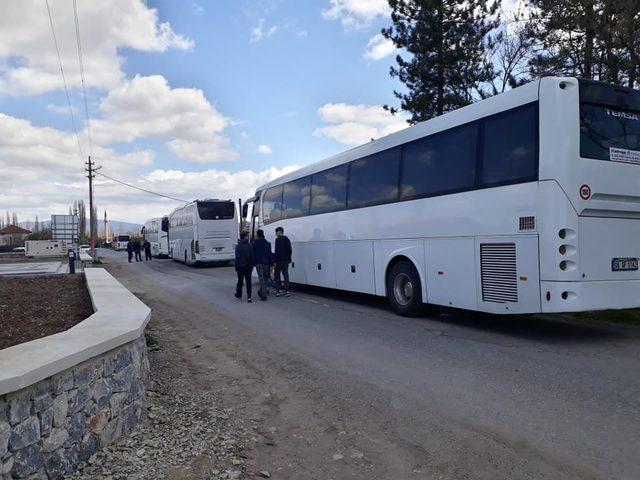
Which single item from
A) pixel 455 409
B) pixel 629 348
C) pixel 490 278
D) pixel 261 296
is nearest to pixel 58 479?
pixel 455 409

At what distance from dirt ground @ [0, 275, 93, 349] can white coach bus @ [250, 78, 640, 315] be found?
18.8ft

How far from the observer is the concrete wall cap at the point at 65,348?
10.8 feet

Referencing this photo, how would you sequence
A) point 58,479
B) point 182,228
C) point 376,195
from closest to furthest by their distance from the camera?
point 58,479 < point 376,195 < point 182,228

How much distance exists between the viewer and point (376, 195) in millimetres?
11172

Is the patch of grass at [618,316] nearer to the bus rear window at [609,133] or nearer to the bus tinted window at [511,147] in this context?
A: the bus rear window at [609,133]

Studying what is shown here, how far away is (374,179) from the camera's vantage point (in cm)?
1124

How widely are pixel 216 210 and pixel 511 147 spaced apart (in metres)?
22.4

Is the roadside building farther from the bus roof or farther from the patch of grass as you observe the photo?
the patch of grass

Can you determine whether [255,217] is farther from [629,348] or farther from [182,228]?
[182,228]

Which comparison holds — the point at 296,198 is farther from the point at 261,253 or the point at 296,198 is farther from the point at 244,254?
the point at 244,254

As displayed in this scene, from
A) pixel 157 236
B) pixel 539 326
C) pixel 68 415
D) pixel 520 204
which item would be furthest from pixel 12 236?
pixel 68 415

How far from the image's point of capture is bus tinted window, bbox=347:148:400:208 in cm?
1060

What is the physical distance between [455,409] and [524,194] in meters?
3.76

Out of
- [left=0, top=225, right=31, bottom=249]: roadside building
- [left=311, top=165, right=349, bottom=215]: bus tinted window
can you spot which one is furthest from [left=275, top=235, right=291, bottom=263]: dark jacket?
[left=0, top=225, right=31, bottom=249]: roadside building
